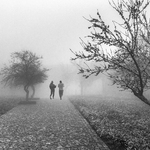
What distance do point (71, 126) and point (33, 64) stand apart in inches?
771

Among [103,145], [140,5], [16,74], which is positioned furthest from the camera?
[16,74]

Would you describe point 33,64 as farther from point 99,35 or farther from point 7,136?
point 99,35

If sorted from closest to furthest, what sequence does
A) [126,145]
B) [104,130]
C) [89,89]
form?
[126,145] < [104,130] < [89,89]

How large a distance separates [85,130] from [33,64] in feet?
68.0

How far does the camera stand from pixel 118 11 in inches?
236

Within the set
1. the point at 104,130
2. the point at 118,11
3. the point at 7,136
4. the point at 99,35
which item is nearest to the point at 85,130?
the point at 104,130

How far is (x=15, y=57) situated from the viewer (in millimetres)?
27906

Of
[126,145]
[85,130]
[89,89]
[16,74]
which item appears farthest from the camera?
[89,89]

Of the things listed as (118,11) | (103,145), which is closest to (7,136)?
(103,145)

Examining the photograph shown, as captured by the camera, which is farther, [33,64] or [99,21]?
[33,64]

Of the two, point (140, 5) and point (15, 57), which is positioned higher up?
point (15, 57)

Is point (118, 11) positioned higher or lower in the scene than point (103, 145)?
higher

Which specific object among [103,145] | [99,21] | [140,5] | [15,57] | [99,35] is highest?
[15,57]

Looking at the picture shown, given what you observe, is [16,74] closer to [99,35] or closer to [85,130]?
[85,130]
